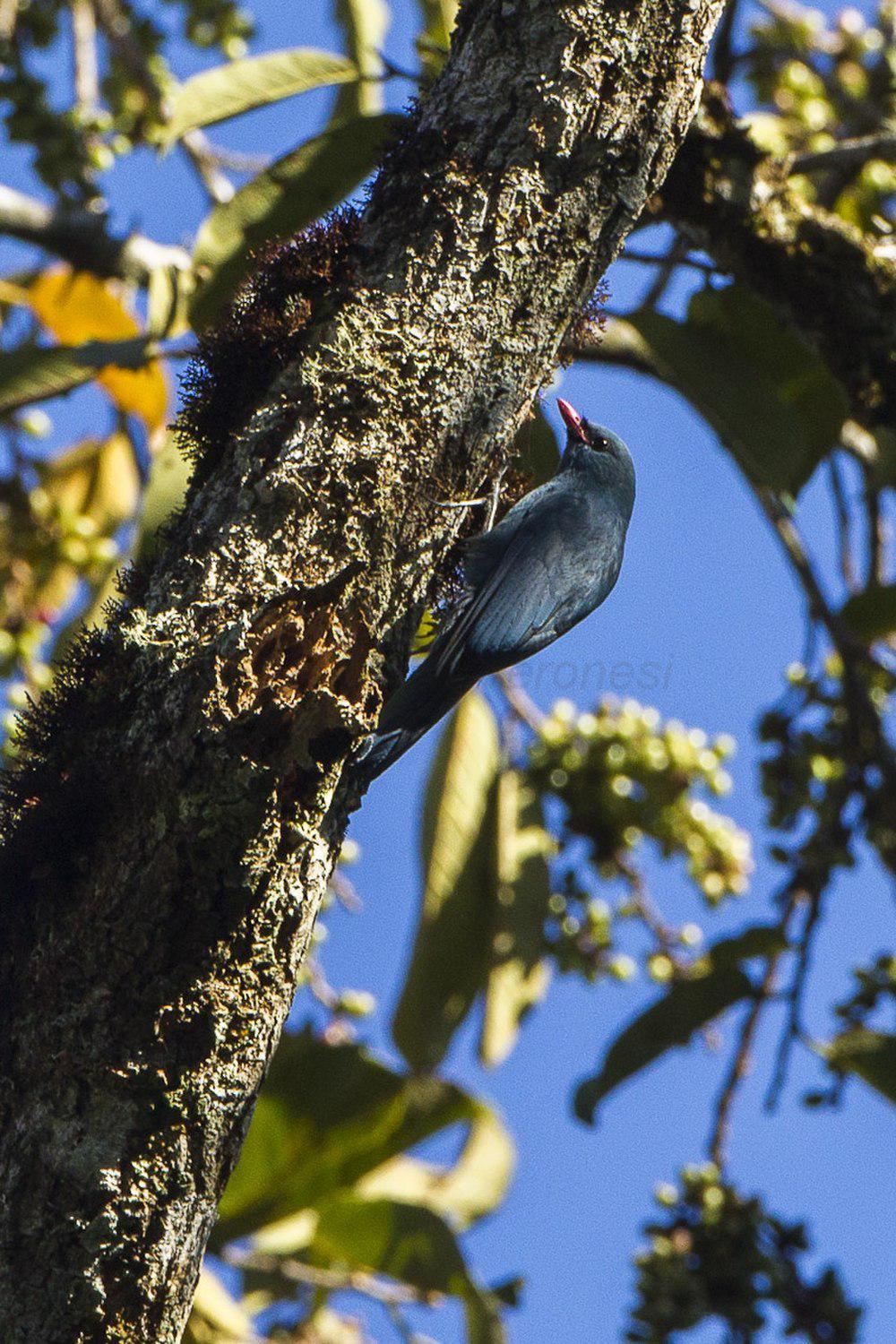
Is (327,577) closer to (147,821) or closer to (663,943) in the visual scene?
(147,821)

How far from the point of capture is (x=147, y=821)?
1624 millimetres

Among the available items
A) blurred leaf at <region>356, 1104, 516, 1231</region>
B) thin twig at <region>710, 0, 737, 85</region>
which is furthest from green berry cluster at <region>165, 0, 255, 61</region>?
blurred leaf at <region>356, 1104, 516, 1231</region>

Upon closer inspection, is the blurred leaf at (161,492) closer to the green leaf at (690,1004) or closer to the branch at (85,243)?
the branch at (85,243)

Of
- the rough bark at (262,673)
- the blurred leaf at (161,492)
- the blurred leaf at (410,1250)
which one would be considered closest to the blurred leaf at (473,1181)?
the blurred leaf at (410,1250)

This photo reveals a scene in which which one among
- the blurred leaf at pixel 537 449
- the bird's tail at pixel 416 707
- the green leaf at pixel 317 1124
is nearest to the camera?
Answer: the bird's tail at pixel 416 707

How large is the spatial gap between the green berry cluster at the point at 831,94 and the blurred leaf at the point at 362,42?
1.13 meters

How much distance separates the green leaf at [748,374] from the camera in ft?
10.8

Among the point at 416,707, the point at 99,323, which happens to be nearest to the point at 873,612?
the point at 416,707

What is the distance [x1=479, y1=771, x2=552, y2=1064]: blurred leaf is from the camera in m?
3.85

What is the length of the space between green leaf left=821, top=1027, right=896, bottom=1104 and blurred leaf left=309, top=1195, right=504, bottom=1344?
1.04 metres

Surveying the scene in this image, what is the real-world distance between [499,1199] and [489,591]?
2.26m

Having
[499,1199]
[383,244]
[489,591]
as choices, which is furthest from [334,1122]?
[383,244]

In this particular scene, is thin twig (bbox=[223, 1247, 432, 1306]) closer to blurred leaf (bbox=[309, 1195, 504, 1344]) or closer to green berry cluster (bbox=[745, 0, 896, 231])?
blurred leaf (bbox=[309, 1195, 504, 1344])

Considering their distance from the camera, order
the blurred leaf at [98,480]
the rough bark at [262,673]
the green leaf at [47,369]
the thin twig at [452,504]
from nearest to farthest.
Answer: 1. the rough bark at [262,673]
2. the thin twig at [452,504]
3. the green leaf at [47,369]
4. the blurred leaf at [98,480]
